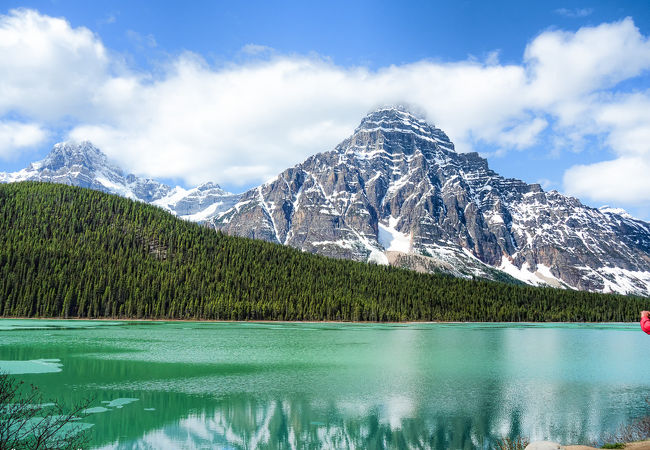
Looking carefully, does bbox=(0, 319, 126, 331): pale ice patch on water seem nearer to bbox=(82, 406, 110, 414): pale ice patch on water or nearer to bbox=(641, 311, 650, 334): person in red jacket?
bbox=(82, 406, 110, 414): pale ice patch on water

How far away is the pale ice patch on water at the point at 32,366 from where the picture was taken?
141ft

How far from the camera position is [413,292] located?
189500 mm

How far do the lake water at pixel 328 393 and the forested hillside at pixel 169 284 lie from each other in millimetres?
82626

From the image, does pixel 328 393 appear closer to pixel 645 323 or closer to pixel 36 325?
pixel 645 323

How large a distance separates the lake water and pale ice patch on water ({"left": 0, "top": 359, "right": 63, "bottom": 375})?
0.24 m

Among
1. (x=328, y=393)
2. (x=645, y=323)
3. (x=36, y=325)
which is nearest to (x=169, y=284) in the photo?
(x=36, y=325)

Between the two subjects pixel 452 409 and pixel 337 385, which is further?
pixel 337 385

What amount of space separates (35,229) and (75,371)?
15701 cm

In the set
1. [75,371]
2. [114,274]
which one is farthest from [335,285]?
[75,371]

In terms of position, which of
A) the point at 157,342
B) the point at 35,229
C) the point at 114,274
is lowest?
the point at 157,342

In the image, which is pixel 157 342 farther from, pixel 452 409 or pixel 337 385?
pixel 452 409

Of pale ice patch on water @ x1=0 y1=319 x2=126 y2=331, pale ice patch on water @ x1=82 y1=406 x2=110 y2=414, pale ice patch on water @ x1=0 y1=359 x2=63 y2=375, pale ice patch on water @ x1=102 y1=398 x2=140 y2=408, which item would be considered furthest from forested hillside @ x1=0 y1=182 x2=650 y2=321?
pale ice patch on water @ x1=82 y1=406 x2=110 y2=414

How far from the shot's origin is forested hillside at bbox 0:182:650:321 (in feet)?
480

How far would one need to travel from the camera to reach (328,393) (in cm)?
3862
